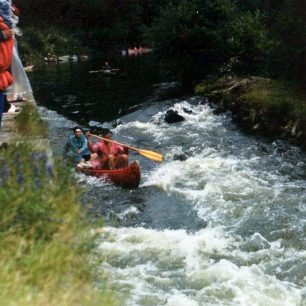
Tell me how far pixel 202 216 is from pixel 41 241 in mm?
5828

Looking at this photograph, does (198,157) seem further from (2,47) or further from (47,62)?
(47,62)

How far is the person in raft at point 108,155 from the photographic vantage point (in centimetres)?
1182

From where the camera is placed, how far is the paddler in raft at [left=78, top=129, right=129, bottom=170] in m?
11.8

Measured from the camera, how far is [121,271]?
6.88 meters

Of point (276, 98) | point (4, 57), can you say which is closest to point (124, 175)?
point (276, 98)

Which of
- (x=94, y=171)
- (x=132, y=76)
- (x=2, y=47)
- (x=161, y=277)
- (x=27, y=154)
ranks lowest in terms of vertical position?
(x=132, y=76)

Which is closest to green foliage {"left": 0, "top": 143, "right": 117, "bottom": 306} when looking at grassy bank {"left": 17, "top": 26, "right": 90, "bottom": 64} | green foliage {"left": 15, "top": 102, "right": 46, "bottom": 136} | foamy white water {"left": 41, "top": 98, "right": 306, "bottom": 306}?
foamy white water {"left": 41, "top": 98, "right": 306, "bottom": 306}

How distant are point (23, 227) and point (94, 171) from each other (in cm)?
749

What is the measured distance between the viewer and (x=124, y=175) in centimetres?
1091

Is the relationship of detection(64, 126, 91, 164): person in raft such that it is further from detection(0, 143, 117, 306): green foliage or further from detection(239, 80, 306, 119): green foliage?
detection(0, 143, 117, 306): green foliage

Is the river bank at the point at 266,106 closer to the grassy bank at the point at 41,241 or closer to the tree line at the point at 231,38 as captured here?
the tree line at the point at 231,38

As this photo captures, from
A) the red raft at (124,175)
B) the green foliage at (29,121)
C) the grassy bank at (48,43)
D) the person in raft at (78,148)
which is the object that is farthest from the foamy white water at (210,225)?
the grassy bank at (48,43)

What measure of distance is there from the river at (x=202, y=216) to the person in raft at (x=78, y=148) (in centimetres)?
96

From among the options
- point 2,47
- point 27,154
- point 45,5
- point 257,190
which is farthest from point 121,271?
point 45,5
